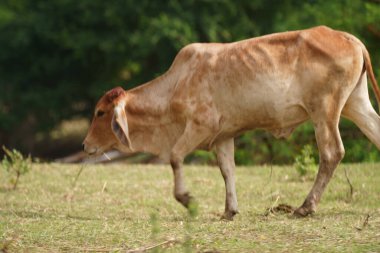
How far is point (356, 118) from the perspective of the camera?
7629 mm

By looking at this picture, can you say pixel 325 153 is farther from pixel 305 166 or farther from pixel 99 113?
pixel 305 166

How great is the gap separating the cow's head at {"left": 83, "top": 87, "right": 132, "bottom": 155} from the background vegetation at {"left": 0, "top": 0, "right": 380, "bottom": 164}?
8.24m

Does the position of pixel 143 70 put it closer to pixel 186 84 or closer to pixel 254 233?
pixel 186 84

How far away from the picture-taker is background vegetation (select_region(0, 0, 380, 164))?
17828 millimetres

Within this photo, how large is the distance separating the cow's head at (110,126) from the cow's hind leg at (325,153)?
1.55m

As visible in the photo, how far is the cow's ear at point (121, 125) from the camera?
24.9 ft

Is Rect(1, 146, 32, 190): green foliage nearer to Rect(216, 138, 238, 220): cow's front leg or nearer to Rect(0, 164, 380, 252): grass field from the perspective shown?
Rect(0, 164, 380, 252): grass field

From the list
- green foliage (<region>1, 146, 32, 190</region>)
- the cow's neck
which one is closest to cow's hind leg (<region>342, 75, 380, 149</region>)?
the cow's neck

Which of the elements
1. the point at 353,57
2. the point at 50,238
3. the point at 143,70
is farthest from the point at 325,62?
the point at 143,70

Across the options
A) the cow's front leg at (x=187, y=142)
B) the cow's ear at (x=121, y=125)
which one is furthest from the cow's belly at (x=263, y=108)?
the cow's ear at (x=121, y=125)

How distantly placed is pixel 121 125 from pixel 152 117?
11.2 inches

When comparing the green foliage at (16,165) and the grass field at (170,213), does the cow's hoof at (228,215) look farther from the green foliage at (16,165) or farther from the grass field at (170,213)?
the green foliage at (16,165)

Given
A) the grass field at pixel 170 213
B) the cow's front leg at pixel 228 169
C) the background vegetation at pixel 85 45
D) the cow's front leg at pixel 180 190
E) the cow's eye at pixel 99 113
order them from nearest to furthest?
1. the grass field at pixel 170 213
2. the cow's front leg at pixel 180 190
3. the cow's front leg at pixel 228 169
4. the cow's eye at pixel 99 113
5. the background vegetation at pixel 85 45

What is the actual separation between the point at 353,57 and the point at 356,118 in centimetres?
64
